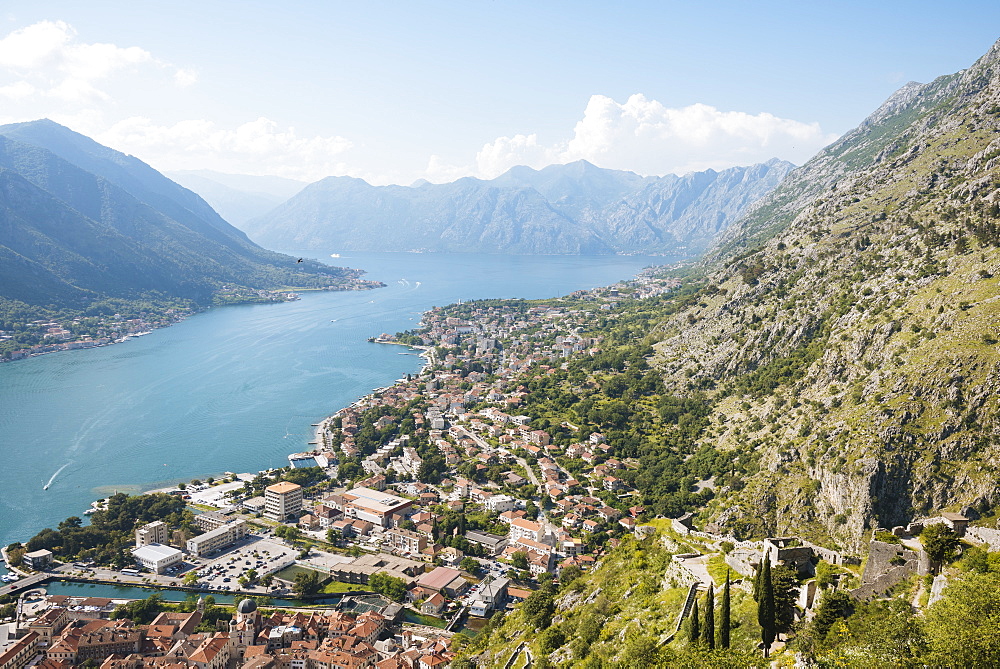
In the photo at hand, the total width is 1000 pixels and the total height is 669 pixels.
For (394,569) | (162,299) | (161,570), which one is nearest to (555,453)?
(394,569)

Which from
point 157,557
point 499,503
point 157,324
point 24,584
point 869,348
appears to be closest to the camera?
point 24,584

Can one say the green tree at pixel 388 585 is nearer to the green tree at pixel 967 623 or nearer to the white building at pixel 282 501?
the white building at pixel 282 501

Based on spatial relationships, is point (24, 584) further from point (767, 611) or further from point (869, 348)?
point (869, 348)

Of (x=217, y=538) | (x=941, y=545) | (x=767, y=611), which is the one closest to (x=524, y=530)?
(x=217, y=538)

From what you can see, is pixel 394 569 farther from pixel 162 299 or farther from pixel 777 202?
pixel 777 202

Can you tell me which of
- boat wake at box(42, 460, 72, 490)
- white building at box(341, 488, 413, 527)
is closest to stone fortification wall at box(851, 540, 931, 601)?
white building at box(341, 488, 413, 527)

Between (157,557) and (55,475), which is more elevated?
(55,475)

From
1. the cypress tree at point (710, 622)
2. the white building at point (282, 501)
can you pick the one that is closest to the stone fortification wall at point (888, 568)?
the cypress tree at point (710, 622)
